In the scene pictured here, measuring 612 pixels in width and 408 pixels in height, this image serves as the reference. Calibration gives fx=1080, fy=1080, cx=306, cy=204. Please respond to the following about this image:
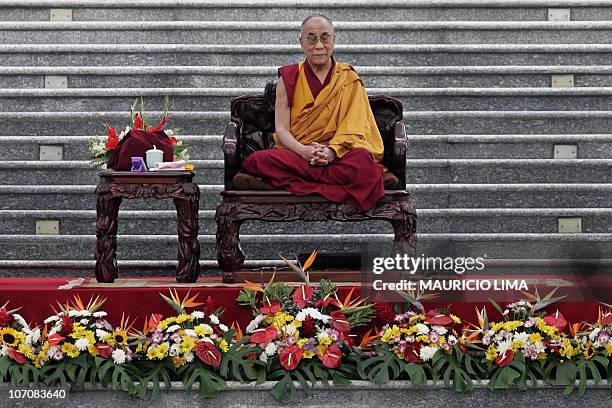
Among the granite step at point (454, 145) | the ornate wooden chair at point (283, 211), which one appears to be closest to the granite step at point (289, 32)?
the granite step at point (454, 145)

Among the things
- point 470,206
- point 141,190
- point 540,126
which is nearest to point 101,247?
point 141,190

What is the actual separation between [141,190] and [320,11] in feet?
7.34

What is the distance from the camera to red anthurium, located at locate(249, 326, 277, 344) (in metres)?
4.24

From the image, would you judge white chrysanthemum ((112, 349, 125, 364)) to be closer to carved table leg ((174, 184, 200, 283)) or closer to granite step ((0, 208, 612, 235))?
carved table leg ((174, 184, 200, 283))

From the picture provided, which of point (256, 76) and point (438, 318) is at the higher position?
point (256, 76)

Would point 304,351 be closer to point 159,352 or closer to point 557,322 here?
point 159,352

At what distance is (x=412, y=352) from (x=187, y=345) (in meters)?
0.88

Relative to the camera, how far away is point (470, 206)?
647 centimetres

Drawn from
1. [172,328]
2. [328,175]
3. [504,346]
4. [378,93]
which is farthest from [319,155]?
[378,93]

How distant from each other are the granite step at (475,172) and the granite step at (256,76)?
0.52 m

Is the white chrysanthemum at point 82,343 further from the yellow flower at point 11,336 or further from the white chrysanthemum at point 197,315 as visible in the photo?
the white chrysanthemum at point 197,315

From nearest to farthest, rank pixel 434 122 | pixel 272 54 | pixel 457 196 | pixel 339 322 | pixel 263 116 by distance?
pixel 339 322
pixel 263 116
pixel 457 196
pixel 434 122
pixel 272 54

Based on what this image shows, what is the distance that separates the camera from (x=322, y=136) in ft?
17.7

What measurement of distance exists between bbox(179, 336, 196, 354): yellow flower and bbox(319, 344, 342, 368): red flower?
1.65 ft
